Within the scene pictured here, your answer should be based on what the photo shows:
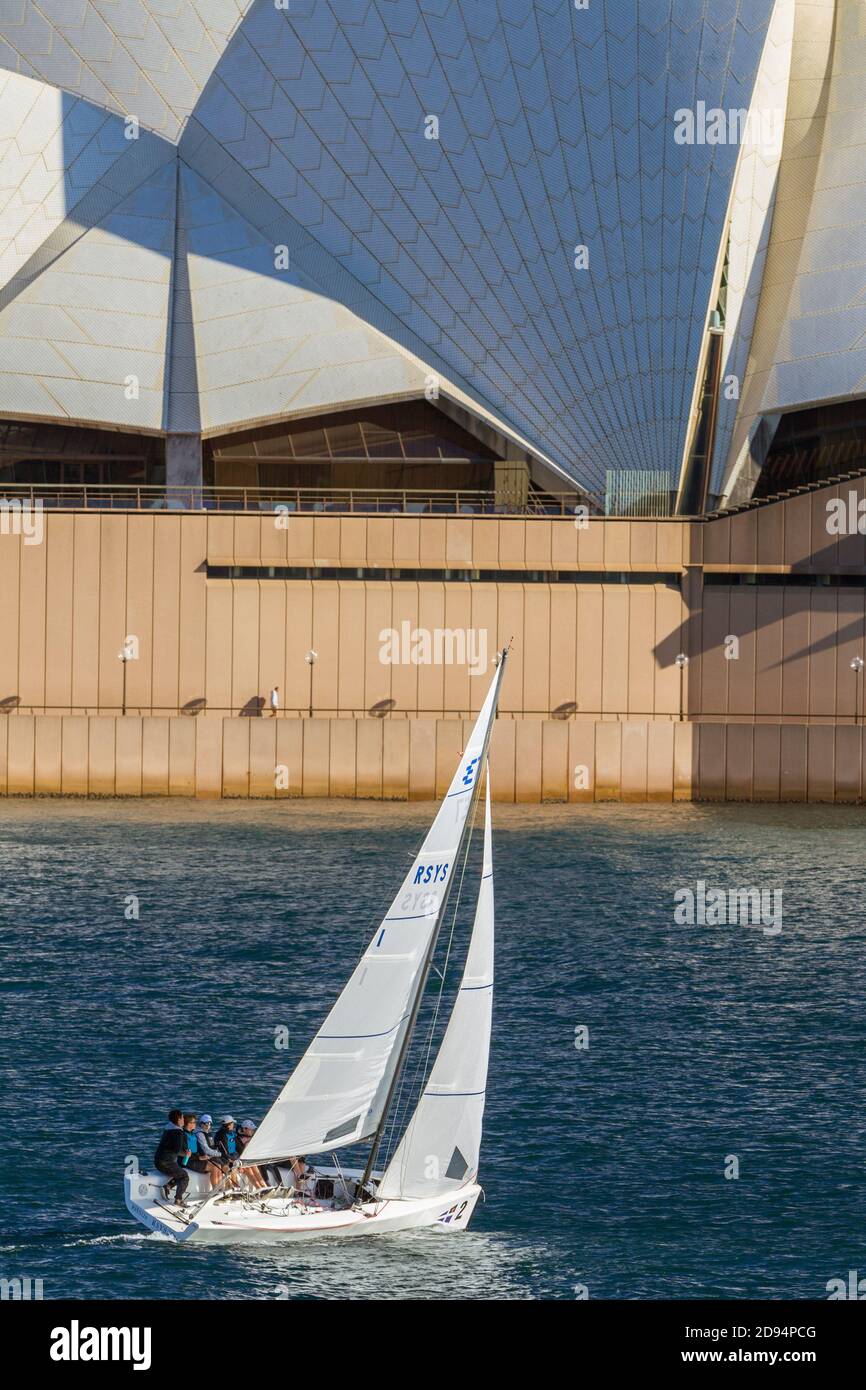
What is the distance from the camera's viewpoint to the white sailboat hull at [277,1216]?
2170cm

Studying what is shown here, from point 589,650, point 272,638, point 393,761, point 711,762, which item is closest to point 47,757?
point 272,638

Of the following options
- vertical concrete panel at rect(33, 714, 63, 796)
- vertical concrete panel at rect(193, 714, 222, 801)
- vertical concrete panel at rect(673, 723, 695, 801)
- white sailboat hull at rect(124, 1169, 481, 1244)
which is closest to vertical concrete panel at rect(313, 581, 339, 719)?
vertical concrete panel at rect(193, 714, 222, 801)

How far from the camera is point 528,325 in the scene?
2255 inches

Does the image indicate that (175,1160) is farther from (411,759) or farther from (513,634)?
(513,634)

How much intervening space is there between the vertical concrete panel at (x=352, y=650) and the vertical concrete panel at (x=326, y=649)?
0.44 ft

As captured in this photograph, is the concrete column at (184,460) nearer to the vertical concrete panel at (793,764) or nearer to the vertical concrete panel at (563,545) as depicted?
the vertical concrete panel at (563,545)

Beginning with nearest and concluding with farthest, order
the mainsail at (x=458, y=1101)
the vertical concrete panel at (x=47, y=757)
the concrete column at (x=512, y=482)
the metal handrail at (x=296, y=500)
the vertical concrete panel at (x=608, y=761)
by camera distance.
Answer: the mainsail at (x=458, y=1101) → the vertical concrete panel at (x=47, y=757) → the vertical concrete panel at (x=608, y=761) → the metal handrail at (x=296, y=500) → the concrete column at (x=512, y=482)

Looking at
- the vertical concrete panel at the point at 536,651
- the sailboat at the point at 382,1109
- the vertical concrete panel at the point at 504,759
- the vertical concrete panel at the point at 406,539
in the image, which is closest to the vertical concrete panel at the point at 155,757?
the vertical concrete panel at the point at 406,539

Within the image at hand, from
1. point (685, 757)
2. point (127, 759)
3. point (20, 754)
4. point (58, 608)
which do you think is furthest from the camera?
point (58, 608)

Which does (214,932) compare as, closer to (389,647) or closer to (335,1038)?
(335,1038)

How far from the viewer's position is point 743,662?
176ft

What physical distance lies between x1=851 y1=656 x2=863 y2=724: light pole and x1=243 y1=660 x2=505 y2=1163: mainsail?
32.3m

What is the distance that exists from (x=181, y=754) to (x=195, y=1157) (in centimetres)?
3008
